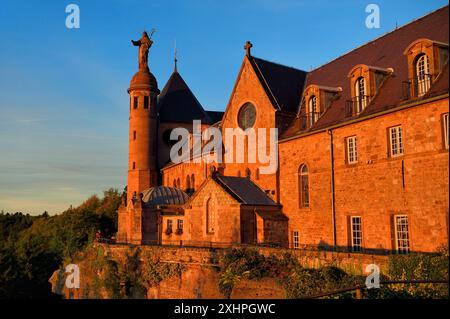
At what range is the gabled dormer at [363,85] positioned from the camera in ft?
79.3

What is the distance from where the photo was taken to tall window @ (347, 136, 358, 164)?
78.5 ft

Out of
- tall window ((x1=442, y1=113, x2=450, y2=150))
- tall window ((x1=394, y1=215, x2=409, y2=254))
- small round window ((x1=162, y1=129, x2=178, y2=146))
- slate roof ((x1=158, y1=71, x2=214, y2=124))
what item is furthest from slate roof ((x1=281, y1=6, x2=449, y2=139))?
slate roof ((x1=158, y1=71, x2=214, y2=124))

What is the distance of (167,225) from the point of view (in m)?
37.1

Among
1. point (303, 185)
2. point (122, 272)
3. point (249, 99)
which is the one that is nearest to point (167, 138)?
point (249, 99)

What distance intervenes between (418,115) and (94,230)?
127ft

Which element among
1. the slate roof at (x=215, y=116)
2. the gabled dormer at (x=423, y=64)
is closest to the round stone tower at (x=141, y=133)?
the slate roof at (x=215, y=116)

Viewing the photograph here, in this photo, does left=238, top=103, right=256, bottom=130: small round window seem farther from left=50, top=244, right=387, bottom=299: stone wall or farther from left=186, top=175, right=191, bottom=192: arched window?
left=186, top=175, right=191, bottom=192: arched window

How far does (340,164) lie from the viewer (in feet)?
80.6

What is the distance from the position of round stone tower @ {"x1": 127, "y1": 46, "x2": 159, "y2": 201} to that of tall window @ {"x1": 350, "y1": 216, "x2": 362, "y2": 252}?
31.5 meters

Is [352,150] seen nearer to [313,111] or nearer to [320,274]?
[313,111]

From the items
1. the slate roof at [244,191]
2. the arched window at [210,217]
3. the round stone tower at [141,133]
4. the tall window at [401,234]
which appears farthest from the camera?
the round stone tower at [141,133]

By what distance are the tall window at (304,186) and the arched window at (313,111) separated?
2.91 metres

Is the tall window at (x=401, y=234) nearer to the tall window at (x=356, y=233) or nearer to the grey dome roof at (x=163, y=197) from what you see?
the tall window at (x=356, y=233)
